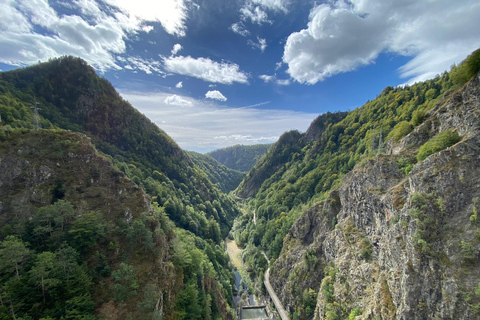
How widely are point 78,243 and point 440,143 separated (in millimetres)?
60757

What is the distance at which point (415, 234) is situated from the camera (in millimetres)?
27406

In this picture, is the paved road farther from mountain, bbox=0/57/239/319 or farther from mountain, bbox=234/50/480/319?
mountain, bbox=0/57/239/319

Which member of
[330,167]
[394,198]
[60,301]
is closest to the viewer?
[60,301]

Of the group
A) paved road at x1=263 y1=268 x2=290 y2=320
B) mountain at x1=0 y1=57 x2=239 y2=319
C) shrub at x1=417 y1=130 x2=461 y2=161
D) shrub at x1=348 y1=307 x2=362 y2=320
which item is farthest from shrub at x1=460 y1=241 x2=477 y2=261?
paved road at x1=263 y1=268 x2=290 y2=320

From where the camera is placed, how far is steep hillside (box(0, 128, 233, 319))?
26578 millimetres

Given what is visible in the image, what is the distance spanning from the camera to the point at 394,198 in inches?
1374

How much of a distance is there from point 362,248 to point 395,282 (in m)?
10.7

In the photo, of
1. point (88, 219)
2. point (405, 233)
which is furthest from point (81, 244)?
point (405, 233)

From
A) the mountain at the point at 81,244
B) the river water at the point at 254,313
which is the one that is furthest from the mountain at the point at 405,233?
the mountain at the point at 81,244

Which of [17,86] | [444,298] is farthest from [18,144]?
[17,86]

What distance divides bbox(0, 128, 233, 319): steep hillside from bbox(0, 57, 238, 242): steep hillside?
45.9 m

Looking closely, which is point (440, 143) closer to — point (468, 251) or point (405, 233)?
point (405, 233)

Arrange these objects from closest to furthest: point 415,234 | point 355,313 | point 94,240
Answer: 1. point 415,234
2. point 94,240
3. point 355,313

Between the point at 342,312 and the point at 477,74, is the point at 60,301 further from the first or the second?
the point at 477,74
